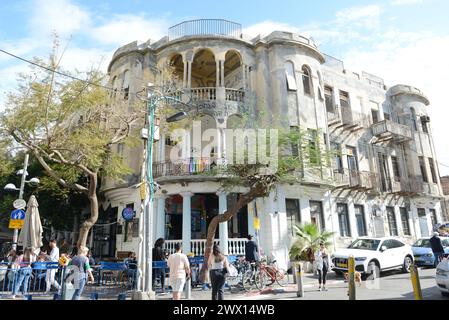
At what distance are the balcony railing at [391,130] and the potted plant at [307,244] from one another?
11.5 meters

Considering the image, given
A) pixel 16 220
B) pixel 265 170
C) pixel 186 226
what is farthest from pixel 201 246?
pixel 16 220

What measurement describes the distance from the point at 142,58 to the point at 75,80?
300 inches

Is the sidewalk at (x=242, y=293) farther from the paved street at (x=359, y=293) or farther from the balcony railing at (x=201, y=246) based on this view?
the balcony railing at (x=201, y=246)

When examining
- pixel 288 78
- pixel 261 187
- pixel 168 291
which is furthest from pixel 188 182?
pixel 288 78

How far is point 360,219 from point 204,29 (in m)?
16.7

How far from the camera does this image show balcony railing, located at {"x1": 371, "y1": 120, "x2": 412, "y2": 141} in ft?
84.6

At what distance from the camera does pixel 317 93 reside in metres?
22.9

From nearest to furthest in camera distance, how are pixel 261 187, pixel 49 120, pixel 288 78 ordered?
pixel 261 187 < pixel 49 120 < pixel 288 78

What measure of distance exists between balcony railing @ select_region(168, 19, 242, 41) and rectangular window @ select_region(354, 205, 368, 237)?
1437 centimetres

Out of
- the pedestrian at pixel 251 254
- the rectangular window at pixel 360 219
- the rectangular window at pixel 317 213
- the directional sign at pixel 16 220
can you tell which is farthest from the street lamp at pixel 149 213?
the rectangular window at pixel 360 219

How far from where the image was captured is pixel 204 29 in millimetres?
21766

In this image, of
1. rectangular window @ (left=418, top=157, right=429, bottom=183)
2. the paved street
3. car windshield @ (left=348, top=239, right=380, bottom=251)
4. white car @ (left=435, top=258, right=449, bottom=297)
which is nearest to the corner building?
rectangular window @ (left=418, top=157, right=429, bottom=183)

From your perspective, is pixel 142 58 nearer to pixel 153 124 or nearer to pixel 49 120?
pixel 49 120

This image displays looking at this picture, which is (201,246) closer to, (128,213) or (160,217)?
(160,217)
